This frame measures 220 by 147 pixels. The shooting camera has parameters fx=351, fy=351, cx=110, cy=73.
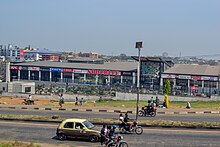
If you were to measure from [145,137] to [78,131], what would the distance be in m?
4.27

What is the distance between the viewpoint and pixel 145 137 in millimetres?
22219

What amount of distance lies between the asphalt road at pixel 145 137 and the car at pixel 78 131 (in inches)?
14.1

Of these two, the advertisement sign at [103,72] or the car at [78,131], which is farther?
the advertisement sign at [103,72]

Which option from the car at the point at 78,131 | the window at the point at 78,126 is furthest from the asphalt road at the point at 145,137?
the window at the point at 78,126

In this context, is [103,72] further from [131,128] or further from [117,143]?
[117,143]

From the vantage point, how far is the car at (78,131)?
2125 centimetres

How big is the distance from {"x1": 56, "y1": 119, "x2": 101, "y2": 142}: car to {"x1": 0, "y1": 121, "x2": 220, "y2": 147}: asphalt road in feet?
1.18

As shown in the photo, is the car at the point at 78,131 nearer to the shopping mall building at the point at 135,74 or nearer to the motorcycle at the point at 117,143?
the motorcycle at the point at 117,143

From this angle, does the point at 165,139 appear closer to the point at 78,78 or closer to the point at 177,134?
the point at 177,134

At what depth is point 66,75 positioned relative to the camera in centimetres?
9475

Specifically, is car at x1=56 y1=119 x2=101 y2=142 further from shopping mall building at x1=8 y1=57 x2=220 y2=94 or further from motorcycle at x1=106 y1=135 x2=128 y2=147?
Answer: shopping mall building at x1=8 y1=57 x2=220 y2=94

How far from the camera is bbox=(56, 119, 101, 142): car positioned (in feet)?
69.7

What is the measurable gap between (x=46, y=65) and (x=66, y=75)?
649 cm

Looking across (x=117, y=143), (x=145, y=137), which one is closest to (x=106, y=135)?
(x=117, y=143)
